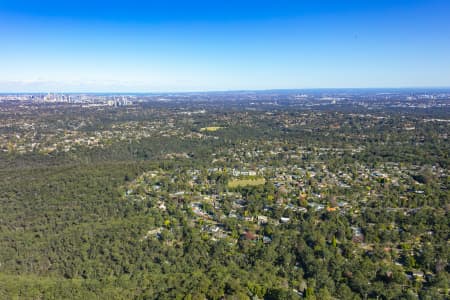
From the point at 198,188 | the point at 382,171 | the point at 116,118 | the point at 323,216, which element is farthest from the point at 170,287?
the point at 116,118

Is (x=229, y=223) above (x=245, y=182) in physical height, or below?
below

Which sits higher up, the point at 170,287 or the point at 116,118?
the point at 116,118

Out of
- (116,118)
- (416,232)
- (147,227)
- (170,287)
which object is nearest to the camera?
(170,287)

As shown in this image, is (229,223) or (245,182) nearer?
(229,223)

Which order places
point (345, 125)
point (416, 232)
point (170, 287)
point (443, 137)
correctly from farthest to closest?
point (345, 125)
point (443, 137)
point (416, 232)
point (170, 287)

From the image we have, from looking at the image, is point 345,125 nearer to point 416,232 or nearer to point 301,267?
point 416,232

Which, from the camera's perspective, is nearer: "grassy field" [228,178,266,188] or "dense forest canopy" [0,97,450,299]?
"dense forest canopy" [0,97,450,299]

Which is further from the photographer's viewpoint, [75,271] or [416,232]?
[416,232]

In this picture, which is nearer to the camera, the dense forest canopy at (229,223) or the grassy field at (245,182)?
the dense forest canopy at (229,223)
